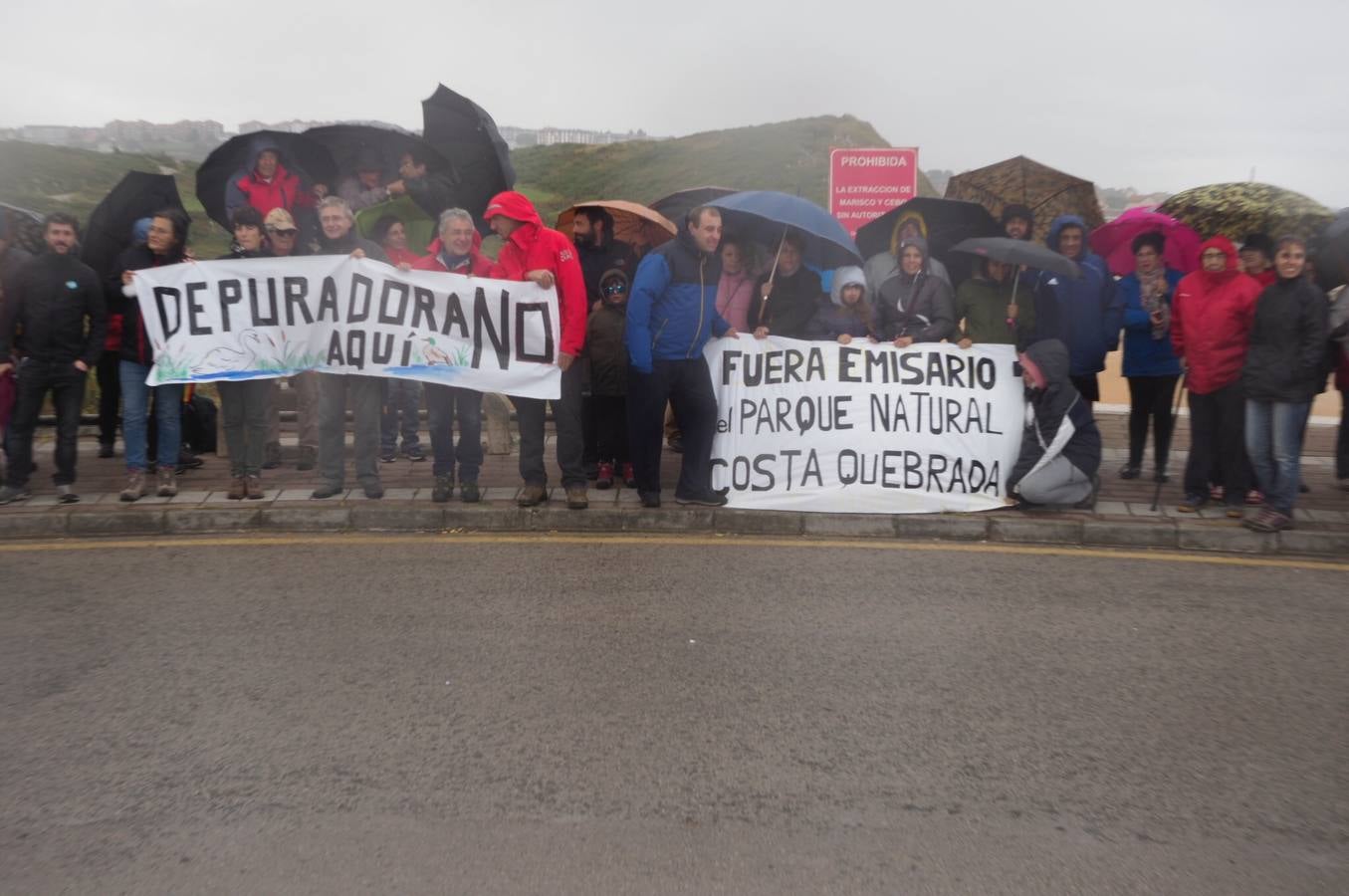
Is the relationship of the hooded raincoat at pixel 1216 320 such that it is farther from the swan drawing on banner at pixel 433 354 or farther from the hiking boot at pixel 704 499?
the swan drawing on banner at pixel 433 354

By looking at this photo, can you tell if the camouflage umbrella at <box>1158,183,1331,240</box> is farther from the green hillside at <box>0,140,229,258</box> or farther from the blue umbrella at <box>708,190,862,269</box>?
the green hillside at <box>0,140,229,258</box>

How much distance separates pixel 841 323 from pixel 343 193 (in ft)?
14.8

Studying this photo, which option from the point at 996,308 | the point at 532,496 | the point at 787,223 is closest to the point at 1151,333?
the point at 996,308

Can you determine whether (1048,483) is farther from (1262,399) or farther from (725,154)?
→ (725,154)

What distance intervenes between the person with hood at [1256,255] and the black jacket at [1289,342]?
411 mm

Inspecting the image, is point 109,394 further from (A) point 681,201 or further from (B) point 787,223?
(B) point 787,223

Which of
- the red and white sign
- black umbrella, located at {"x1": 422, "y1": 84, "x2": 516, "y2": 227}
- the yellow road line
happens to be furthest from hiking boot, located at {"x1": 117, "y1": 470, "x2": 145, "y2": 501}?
the red and white sign

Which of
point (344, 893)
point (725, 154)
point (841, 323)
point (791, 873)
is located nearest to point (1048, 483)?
point (841, 323)

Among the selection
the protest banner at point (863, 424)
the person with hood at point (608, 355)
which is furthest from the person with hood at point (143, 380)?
the protest banner at point (863, 424)

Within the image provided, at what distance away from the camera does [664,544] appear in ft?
25.0

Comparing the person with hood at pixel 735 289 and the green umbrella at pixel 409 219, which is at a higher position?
the green umbrella at pixel 409 219

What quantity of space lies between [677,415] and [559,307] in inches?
44.5

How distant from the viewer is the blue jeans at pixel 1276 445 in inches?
305

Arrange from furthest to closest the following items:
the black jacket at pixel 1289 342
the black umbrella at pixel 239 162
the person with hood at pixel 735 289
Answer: the black umbrella at pixel 239 162 → the person with hood at pixel 735 289 → the black jacket at pixel 1289 342
